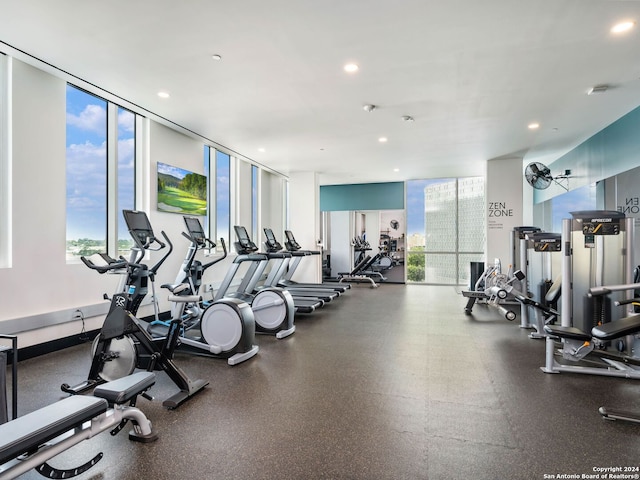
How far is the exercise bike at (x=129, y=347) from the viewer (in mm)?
2830

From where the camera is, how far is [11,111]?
Answer: 381cm

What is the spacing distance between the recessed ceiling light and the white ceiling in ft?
0.18

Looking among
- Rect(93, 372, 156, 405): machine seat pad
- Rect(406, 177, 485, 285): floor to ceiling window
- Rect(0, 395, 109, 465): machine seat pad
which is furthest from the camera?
Rect(406, 177, 485, 285): floor to ceiling window

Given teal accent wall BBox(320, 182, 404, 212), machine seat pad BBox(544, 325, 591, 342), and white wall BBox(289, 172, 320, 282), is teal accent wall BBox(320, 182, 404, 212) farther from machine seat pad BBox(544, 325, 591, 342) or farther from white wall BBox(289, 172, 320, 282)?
machine seat pad BBox(544, 325, 591, 342)

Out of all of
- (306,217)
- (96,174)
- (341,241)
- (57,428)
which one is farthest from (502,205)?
(57,428)

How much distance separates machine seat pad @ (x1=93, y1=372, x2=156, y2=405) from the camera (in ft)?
6.59

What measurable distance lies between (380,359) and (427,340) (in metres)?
1.02

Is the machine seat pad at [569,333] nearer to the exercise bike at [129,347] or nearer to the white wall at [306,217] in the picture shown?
the exercise bike at [129,347]

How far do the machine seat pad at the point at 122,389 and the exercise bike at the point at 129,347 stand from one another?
589 mm

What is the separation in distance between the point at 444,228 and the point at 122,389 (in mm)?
9611

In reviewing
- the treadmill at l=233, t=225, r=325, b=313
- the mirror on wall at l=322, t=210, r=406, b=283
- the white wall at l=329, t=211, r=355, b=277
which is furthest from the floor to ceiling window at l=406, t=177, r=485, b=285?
the treadmill at l=233, t=225, r=325, b=313

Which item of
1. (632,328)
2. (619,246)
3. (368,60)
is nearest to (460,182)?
(619,246)

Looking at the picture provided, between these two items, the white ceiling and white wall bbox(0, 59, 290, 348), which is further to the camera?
white wall bbox(0, 59, 290, 348)

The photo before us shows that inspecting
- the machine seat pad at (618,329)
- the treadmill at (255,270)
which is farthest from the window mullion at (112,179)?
the machine seat pad at (618,329)
